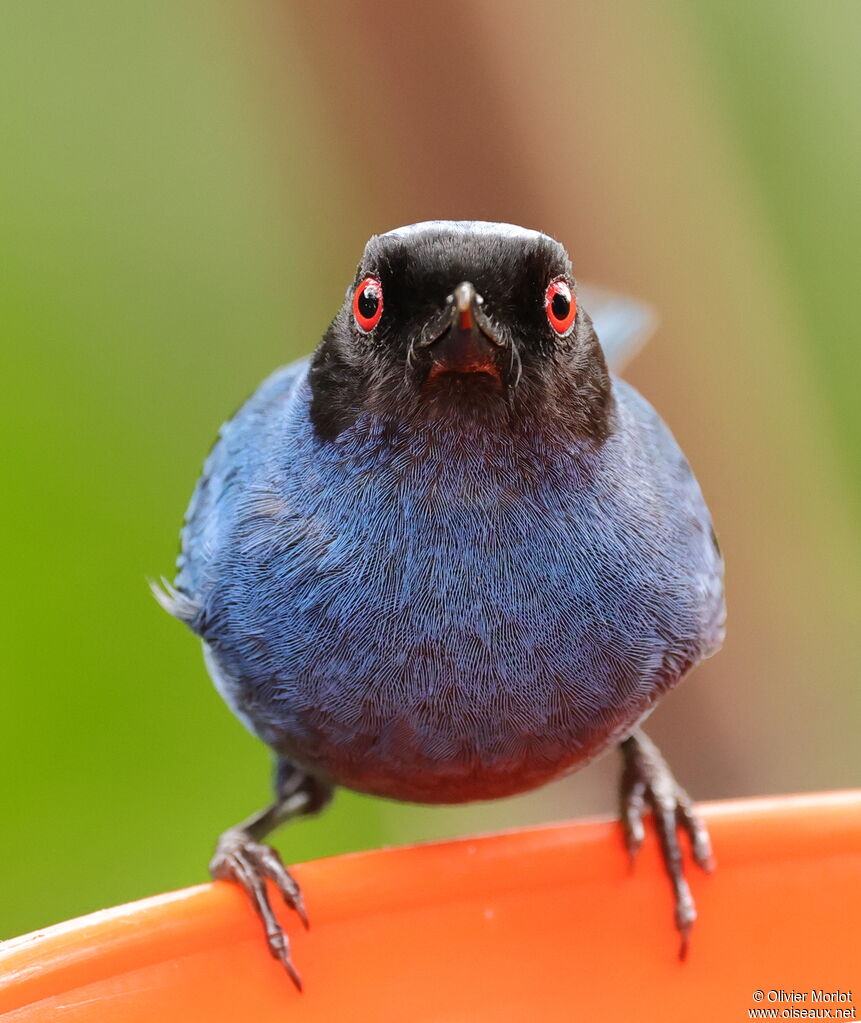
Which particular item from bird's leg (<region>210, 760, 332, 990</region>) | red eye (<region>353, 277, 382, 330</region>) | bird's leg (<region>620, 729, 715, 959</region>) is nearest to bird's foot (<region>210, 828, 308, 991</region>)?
bird's leg (<region>210, 760, 332, 990</region>)

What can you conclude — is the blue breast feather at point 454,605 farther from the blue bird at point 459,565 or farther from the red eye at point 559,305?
the red eye at point 559,305

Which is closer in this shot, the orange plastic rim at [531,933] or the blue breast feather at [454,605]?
the orange plastic rim at [531,933]

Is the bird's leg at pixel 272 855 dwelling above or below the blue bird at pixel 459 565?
below

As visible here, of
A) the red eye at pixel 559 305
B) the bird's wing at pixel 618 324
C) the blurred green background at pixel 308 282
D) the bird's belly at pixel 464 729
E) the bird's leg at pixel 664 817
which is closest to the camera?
the bird's leg at pixel 664 817

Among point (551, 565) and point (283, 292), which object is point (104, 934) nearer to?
point (551, 565)

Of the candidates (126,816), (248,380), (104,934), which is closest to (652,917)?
(104,934)

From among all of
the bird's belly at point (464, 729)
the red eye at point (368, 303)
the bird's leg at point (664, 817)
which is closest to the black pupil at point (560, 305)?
the red eye at point (368, 303)

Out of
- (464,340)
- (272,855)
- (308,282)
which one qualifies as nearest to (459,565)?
(464,340)
